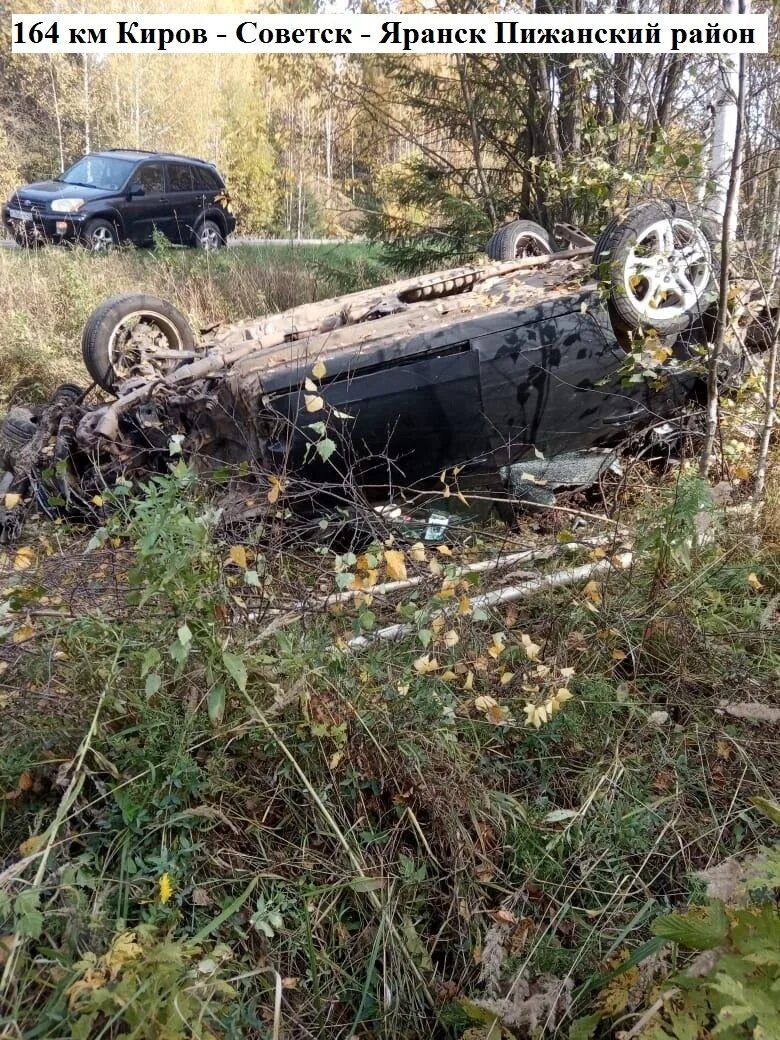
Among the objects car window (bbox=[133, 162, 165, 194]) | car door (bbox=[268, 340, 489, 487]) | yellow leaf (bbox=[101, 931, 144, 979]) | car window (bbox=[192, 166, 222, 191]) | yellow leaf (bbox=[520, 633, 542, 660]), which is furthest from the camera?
car window (bbox=[192, 166, 222, 191])

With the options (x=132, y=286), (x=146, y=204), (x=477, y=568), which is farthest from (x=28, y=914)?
(x=146, y=204)

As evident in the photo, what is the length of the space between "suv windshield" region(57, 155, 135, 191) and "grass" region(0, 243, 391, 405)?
5.16 ft

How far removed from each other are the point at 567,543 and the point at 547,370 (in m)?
1.13

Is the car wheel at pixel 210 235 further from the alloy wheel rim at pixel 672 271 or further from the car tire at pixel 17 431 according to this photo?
the alloy wheel rim at pixel 672 271

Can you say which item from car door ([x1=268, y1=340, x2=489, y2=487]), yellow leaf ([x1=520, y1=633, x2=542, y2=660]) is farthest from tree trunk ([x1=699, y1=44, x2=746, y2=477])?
yellow leaf ([x1=520, y1=633, x2=542, y2=660])

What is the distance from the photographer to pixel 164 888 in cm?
164

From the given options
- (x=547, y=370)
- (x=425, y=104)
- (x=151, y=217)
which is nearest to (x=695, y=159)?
(x=547, y=370)

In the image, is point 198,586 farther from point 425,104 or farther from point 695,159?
point 425,104

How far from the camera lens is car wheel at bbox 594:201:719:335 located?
11.2ft

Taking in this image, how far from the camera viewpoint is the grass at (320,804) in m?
1.62

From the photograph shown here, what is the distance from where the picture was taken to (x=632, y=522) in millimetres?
3279

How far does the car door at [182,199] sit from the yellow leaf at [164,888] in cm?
1079

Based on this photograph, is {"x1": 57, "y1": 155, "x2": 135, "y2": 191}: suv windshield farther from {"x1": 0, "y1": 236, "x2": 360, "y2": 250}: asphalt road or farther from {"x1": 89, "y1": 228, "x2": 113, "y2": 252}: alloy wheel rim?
{"x1": 0, "y1": 236, "x2": 360, "y2": 250}: asphalt road

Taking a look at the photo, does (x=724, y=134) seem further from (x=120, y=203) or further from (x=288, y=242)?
(x=120, y=203)
